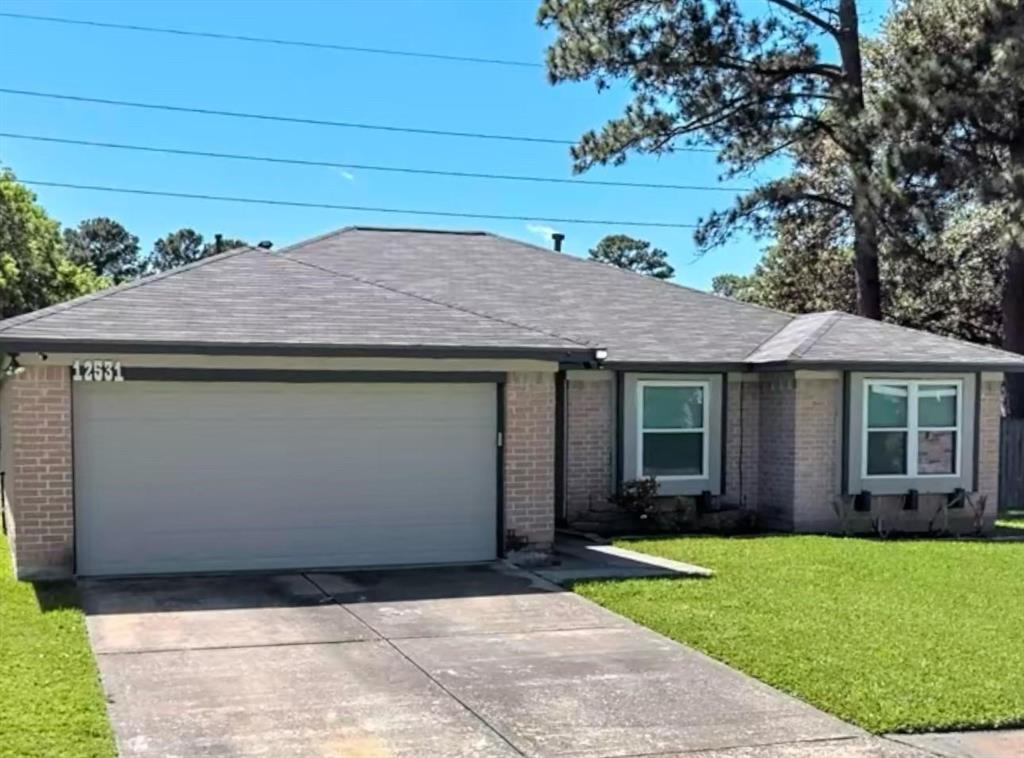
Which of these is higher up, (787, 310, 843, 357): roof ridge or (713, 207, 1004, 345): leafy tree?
A: (713, 207, 1004, 345): leafy tree

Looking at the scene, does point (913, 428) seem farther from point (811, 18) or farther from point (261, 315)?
point (811, 18)

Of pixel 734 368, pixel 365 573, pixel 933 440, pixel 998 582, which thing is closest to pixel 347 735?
pixel 365 573

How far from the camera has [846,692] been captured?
6969 mm

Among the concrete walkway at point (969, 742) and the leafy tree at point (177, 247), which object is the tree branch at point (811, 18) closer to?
the concrete walkway at point (969, 742)

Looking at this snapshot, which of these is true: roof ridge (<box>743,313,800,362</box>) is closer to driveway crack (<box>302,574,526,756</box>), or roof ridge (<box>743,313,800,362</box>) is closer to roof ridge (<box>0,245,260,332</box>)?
roof ridge (<box>0,245,260,332</box>)

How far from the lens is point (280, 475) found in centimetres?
1141

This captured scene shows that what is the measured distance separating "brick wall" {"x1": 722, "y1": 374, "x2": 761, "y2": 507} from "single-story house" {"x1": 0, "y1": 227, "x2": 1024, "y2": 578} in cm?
3

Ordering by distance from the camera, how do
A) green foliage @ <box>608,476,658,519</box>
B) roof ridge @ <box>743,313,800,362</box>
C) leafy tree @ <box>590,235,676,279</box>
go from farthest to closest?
1. leafy tree @ <box>590,235,676,279</box>
2. roof ridge @ <box>743,313,800,362</box>
3. green foliage @ <box>608,476,658,519</box>

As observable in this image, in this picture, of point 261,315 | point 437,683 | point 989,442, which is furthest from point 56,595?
point 989,442

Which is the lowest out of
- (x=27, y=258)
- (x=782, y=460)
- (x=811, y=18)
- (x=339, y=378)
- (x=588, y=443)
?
(x=782, y=460)

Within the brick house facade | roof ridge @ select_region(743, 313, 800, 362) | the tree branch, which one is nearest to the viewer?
the brick house facade

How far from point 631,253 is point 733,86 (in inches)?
2277

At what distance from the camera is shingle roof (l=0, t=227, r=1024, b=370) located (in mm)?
10930

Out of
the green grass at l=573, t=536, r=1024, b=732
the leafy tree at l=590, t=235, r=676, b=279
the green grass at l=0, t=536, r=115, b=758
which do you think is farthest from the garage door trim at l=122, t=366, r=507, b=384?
the leafy tree at l=590, t=235, r=676, b=279
